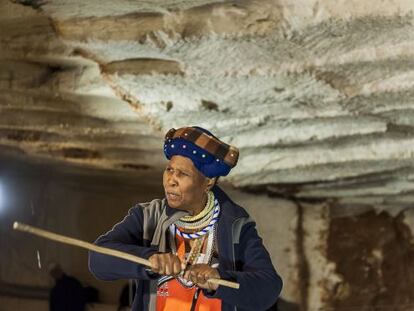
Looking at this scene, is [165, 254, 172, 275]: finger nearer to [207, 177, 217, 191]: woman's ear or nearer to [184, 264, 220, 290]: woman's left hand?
[184, 264, 220, 290]: woman's left hand

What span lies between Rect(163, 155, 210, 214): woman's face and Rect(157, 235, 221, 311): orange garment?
62 mm

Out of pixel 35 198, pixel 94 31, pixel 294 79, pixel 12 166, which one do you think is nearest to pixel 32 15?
pixel 94 31

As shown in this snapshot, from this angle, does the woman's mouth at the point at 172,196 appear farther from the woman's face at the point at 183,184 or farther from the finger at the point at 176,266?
the finger at the point at 176,266

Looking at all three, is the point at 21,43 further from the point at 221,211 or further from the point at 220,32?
the point at 221,211

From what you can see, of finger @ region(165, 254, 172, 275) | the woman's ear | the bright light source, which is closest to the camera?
finger @ region(165, 254, 172, 275)

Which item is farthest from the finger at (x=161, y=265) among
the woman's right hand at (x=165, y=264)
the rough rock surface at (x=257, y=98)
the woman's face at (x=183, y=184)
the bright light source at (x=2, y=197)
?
the bright light source at (x=2, y=197)

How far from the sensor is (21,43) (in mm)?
1685

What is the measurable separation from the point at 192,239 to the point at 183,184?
8 cm

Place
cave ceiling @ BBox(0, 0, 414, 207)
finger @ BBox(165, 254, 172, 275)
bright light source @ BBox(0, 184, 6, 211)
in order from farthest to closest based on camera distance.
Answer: bright light source @ BBox(0, 184, 6, 211) < cave ceiling @ BBox(0, 0, 414, 207) < finger @ BBox(165, 254, 172, 275)

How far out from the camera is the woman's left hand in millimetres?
1047

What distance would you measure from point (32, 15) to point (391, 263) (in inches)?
63.9

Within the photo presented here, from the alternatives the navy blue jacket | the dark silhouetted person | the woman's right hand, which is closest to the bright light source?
the dark silhouetted person

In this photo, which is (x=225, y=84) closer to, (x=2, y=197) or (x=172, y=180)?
(x=172, y=180)

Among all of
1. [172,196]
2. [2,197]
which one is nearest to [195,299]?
[172,196]
